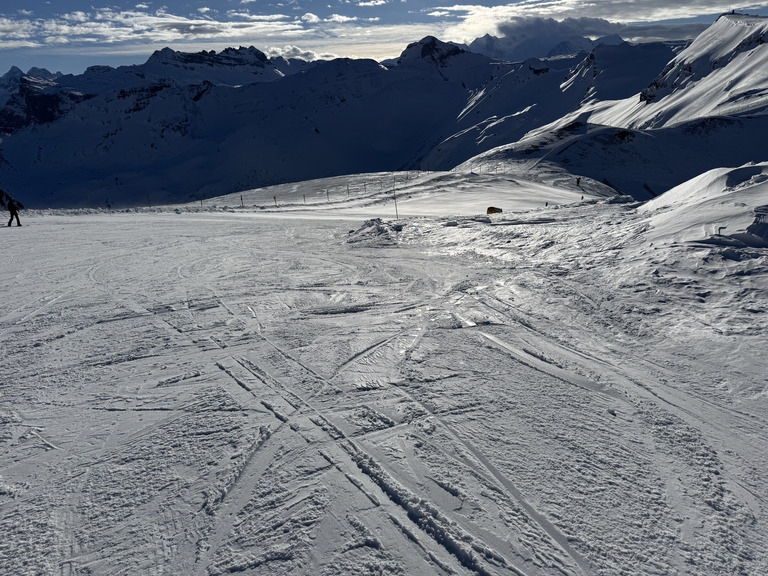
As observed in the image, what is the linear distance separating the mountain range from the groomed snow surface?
4435cm

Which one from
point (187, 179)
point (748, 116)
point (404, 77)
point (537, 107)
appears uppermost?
point (404, 77)

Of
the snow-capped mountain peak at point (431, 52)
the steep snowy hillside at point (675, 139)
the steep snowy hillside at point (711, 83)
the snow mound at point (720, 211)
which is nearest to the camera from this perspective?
the snow mound at point (720, 211)

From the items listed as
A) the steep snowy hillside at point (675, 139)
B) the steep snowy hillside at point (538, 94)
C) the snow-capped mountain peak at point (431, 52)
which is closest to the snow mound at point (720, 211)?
the steep snowy hillside at point (675, 139)

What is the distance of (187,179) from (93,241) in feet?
293

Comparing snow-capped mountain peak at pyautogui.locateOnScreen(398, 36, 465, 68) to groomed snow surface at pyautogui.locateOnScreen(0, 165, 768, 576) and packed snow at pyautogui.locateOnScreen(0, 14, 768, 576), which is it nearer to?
packed snow at pyautogui.locateOnScreen(0, 14, 768, 576)

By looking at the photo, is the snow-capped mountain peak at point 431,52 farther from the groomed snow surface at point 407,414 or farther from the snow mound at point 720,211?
the groomed snow surface at point 407,414

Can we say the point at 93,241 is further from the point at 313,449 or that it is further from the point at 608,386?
the point at 608,386

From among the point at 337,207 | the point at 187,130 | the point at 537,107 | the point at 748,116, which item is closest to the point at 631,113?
the point at 748,116

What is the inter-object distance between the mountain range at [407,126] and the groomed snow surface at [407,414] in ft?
146

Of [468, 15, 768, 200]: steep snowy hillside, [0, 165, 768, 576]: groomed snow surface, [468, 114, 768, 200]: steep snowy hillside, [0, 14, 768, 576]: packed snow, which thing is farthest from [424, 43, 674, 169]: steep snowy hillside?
[0, 165, 768, 576]: groomed snow surface

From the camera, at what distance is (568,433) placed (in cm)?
510

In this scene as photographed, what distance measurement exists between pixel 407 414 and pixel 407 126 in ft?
452

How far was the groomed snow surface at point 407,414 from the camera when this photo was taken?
3.85m

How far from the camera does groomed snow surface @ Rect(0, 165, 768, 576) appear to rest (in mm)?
3846
